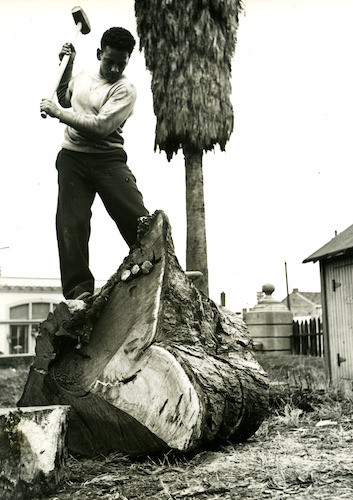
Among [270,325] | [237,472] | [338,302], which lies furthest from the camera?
[270,325]

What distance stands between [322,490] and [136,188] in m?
2.54

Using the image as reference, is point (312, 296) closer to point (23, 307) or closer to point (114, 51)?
point (23, 307)

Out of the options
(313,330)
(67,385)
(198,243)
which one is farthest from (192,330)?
(313,330)

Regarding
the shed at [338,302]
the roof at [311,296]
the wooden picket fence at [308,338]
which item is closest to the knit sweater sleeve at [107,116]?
the shed at [338,302]

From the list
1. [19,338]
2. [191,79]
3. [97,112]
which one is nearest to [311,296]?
[19,338]

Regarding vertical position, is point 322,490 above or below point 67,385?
below

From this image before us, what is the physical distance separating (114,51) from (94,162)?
2.57 feet

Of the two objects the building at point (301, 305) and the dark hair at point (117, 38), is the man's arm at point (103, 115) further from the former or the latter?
the building at point (301, 305)

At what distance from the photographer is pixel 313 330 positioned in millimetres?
16141

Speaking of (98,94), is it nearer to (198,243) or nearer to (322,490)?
(322,490)

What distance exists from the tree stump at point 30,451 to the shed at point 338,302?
8176 mm

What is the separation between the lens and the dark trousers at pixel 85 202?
421 centimetres

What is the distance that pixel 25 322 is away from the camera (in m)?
23.3

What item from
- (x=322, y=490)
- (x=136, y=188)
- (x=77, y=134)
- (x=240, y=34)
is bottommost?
(x=322, y=490)
